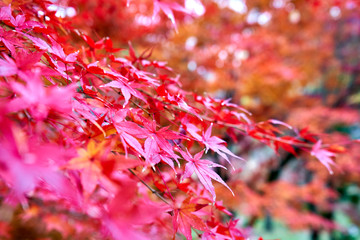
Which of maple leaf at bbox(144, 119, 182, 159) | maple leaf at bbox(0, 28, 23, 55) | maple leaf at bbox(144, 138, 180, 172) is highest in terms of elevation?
maple leaf at bbox(0, 28, 23, 55)

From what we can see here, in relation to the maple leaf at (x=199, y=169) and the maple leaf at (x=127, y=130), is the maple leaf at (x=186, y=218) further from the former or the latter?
the maple leaf at (x=127, y=130)

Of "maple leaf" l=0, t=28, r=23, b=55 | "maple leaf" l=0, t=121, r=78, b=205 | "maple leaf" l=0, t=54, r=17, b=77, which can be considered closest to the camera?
"maple leaf" l=0, t=121, r=78, b=205

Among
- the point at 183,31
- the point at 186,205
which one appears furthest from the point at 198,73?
the point at 186,205

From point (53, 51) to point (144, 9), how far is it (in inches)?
89.0

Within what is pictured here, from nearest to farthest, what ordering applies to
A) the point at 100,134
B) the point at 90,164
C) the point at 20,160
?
the point at 20,160
the point at 90,164
the point at 100,134

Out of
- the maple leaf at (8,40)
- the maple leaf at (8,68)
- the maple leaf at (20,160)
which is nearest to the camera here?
the maple leaf at (20,160)

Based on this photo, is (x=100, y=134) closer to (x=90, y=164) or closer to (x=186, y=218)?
(x=90, y=164)

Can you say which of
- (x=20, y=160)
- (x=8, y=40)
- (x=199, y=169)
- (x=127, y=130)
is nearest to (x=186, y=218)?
(x=199, y=169)

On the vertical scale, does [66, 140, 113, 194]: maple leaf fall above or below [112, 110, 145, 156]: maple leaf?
above

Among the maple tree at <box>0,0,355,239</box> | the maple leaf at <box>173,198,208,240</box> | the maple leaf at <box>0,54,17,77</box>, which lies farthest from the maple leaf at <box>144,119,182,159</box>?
the maple leaf at <box>0,54,17,77</box>

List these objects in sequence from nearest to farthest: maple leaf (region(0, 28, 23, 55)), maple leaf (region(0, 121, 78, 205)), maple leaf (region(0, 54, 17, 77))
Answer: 1. maple leaf (region(0, 121, 78, 205))
2. maple leaf (region(0, 54, 17, 77))
3. maple leaf (region(0, 28, 23, 55))

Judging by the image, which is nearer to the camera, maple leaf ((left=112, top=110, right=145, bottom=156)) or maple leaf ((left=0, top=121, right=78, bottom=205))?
maple leaf ((left=0, top=121, right=78, bottom=205))

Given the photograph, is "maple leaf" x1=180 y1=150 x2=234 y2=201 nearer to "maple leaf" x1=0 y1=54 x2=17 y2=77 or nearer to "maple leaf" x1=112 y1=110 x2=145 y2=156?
"maple leaf" x1=112 y1=110 x2=145 y2=156

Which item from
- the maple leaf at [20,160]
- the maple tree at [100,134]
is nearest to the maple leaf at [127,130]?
the maple tree at [100,134]
